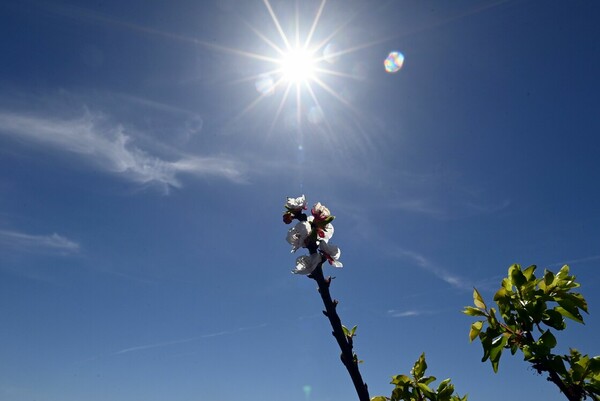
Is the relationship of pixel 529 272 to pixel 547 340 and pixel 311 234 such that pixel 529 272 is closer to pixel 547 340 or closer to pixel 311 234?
pixel 547 340

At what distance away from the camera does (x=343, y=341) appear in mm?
3197

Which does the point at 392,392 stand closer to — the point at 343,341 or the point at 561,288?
the point at 561,288

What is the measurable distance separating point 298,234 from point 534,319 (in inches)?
111

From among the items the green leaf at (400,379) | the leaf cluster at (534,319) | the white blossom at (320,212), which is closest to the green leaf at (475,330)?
the leaf cluster at (534,319)

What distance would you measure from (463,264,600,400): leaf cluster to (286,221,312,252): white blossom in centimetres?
243

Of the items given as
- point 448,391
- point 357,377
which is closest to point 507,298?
point 448,391

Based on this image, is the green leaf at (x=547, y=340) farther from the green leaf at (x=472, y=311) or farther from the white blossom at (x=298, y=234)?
the white blossom at (x=298, y=234)

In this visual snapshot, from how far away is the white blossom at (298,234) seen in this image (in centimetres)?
407

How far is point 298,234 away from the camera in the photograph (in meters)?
4.10

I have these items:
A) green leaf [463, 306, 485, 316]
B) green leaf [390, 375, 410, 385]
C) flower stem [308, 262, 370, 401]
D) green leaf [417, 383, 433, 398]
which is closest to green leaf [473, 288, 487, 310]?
green leaf [463, 306, 485, 316]

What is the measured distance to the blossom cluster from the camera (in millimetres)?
3846

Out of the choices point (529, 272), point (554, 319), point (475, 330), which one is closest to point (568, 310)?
point (554, 319)

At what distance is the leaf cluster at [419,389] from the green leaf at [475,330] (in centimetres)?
133

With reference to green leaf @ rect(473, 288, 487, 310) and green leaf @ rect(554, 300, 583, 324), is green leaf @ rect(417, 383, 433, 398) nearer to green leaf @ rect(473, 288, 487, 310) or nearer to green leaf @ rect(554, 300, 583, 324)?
green leaf @ rect(473, 288, 487, 310)
